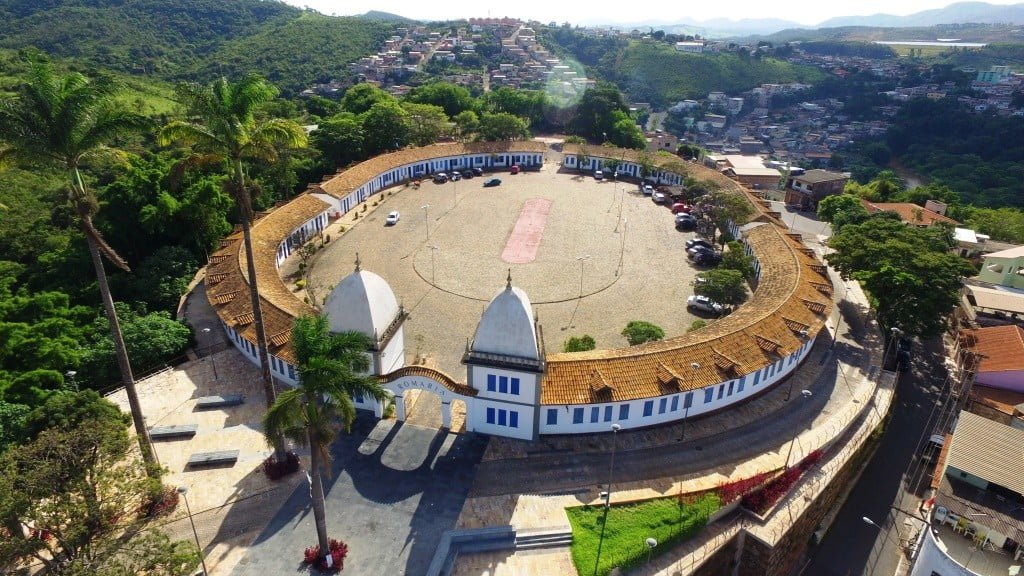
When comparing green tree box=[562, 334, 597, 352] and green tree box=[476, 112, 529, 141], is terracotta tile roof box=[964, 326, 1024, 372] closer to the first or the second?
green tree box=[562, 334, 597, 352]

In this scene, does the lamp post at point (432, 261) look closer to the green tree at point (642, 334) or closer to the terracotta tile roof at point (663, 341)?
the terracotta tile roof at point (663, 341)

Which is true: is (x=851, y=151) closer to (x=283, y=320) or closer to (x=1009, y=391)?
(x=1009, y=391)

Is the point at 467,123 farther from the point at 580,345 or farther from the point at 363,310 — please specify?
the point at 363,310

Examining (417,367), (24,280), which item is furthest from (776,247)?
(24,280)

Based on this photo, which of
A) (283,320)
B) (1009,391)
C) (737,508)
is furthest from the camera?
(1009,391)

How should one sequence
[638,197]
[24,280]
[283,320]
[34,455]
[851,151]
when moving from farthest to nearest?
1. [851,151]
2. [638,197]
3. [24,280]
4. [283,320]
5. [34,455]
